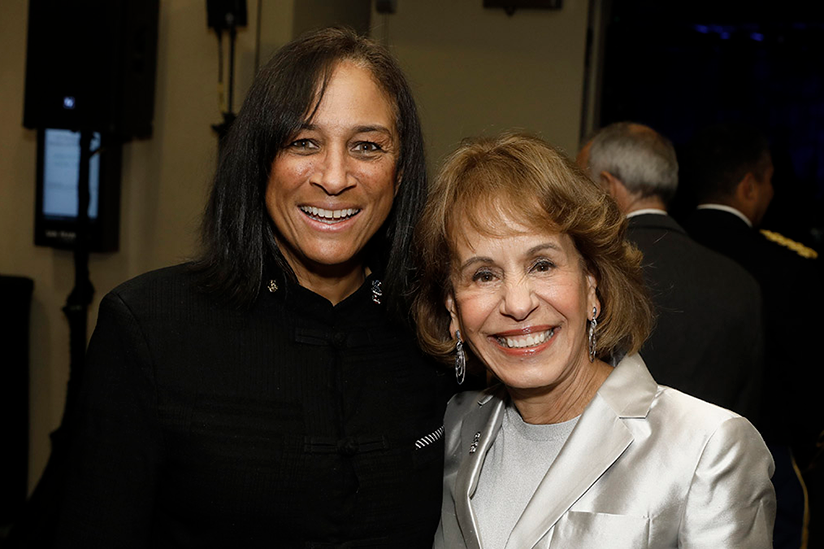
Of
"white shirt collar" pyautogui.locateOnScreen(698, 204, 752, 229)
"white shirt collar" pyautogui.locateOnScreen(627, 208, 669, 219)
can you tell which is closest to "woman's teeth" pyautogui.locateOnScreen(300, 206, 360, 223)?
"white shirt collar" pyautogui.locateOnScreen(627, 208, 669, 219)

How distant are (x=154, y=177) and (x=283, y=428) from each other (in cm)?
303

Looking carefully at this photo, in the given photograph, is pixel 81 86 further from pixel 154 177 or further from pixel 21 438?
pixel 21 438

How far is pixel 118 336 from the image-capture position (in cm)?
150

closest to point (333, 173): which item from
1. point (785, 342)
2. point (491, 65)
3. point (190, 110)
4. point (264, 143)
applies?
point (264, 143)

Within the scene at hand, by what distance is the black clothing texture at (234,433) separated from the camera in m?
1.47

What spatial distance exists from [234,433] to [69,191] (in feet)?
10.1

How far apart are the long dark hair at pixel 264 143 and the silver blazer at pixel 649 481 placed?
0.60 meters

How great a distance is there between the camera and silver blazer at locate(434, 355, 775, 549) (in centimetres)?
139

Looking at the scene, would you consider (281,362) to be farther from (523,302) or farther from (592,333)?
(592,333)

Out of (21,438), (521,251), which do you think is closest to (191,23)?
(21,438)

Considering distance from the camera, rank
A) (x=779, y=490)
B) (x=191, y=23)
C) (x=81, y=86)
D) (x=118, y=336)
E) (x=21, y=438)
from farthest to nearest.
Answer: (x=21, y=438) < (x=191, y=23) < (x=81, y=86) < (x=779, y=490) < (x=118, y=336)

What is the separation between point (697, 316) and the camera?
9.32ft

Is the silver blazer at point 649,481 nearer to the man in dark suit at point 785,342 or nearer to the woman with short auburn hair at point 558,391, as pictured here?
the woman with short auburn hair at point 558,391

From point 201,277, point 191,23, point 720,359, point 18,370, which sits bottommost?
point 18,370
